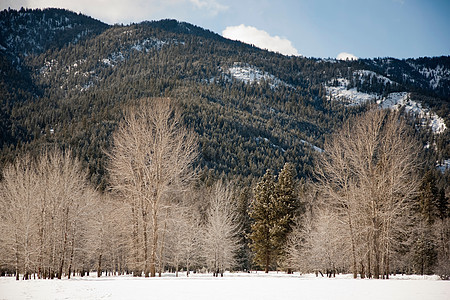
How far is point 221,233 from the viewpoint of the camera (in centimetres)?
3638

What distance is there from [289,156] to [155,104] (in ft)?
516

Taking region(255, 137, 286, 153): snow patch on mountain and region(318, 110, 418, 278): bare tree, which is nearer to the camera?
region(318, 110, 418, 278): bare tree

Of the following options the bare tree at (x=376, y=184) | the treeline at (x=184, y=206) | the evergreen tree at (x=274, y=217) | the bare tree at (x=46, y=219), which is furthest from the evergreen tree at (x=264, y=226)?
the bare tree at (x=46, y=219)

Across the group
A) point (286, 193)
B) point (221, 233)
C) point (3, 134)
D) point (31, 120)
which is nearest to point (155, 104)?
point (221, 233)

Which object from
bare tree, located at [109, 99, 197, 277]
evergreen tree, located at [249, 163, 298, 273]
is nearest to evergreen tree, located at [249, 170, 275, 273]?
evergreen tree, located at [249, 163, 298, 273]

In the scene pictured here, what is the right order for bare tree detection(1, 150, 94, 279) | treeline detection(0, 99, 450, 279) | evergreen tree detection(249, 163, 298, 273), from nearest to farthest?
treeline detection(0, 99, 450, 279) → bare tree detection(1, 150, 94, 279) → evergreen tree detection(249, 163, 298, 273)

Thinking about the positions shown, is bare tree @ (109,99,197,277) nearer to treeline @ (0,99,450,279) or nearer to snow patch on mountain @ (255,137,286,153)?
treeline @ (0,99,450,279)

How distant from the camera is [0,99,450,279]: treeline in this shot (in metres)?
19.6

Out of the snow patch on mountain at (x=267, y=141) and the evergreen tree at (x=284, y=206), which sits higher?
the snow patch on mountain at (x=267, y=141)

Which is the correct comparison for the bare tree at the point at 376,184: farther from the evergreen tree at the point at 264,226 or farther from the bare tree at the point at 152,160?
the evergreen tree at the point at 264,226

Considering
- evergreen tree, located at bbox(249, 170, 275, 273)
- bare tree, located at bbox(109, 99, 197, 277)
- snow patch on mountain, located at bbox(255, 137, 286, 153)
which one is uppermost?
snow patch on mountain, located at bbox(255, 137, 286, 153)

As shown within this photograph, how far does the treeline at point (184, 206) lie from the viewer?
64.4 feet

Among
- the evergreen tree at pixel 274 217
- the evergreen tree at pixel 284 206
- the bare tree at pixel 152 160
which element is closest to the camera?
the bare tree at pixel 152 160

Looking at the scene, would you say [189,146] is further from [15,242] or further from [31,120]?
[31,120]
